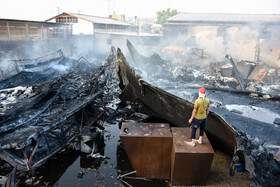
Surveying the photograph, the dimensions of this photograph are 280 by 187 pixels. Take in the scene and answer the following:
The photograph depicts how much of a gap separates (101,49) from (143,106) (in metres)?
18.7

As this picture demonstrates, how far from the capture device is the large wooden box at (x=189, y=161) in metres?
3.76

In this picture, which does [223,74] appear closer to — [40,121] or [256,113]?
[256,113]

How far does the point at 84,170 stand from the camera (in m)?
4.79

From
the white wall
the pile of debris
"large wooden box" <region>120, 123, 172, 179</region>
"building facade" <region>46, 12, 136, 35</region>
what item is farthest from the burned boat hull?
"building facade" <region>46, 12, 136, 35</region>

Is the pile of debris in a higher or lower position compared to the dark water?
higher

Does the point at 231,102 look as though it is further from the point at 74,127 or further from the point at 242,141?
the point at 74,127

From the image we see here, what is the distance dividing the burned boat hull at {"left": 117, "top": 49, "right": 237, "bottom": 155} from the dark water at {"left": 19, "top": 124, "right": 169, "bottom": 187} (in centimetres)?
178

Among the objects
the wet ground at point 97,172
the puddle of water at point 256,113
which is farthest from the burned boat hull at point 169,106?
the puddle of water at point 256,113

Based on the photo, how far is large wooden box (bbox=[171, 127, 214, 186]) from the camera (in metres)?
3.76

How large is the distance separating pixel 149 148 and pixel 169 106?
2084 millimetres

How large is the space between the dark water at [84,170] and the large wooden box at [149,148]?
253 mm

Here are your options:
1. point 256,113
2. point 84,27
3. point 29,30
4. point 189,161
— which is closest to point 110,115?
point 189,161

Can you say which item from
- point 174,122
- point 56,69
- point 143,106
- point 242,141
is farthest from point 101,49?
point 242,141

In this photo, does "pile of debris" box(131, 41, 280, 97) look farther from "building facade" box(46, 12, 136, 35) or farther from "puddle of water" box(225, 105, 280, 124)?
"building facade" box(46, 12, 136, 35)
